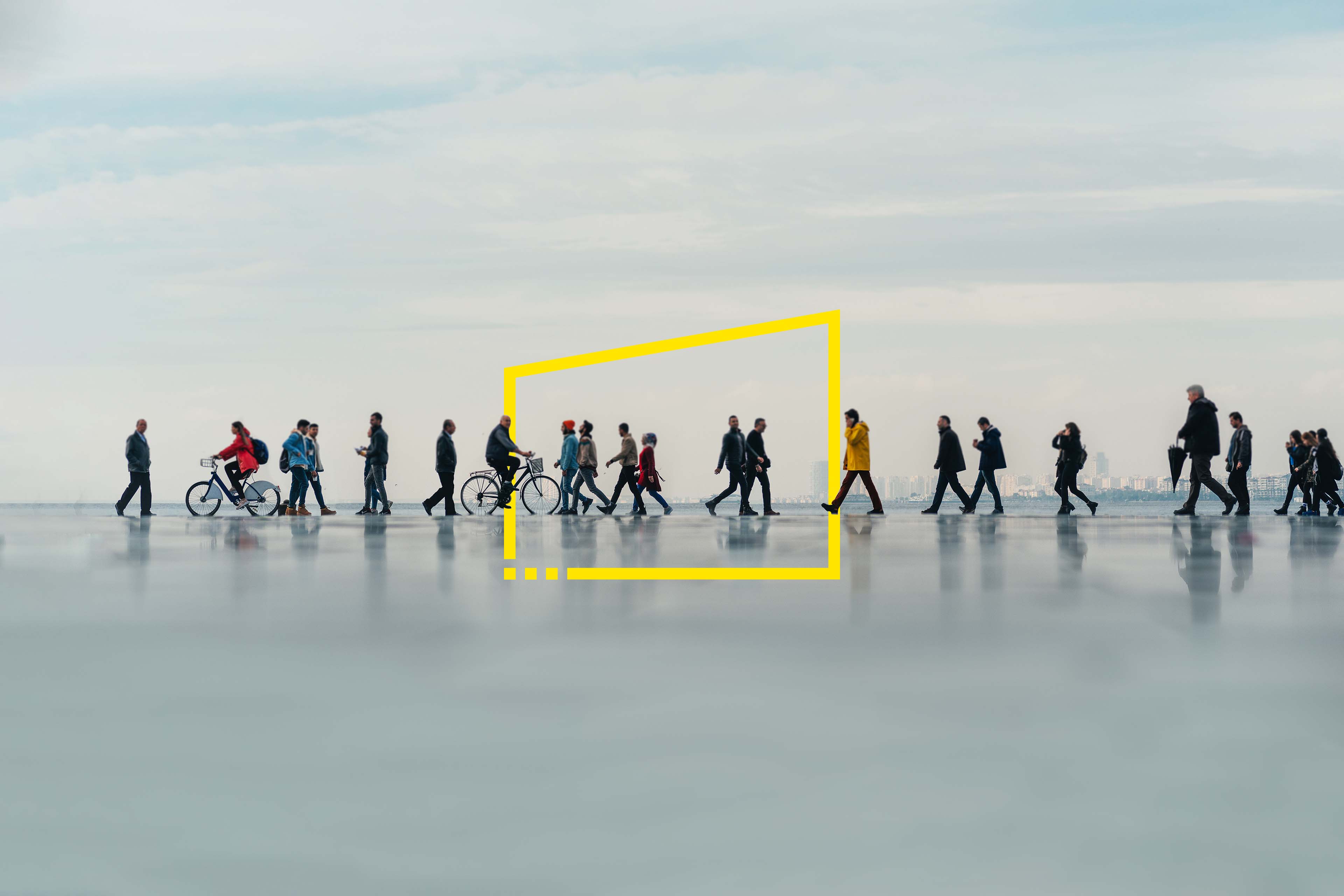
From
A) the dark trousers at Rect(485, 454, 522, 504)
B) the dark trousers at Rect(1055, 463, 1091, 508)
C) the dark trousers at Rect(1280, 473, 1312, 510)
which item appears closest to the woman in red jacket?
the dark trousers at Rect(485, 454, 522, 504)

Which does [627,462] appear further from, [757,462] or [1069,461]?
[1069,461]

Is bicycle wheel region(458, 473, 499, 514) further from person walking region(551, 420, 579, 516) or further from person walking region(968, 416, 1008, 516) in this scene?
person walking region(968, 416, 1008, 516)

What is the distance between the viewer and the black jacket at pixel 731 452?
2303cm

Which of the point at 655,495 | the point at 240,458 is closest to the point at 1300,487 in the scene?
the point at 655,495

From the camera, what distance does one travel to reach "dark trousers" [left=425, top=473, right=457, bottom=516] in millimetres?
23734

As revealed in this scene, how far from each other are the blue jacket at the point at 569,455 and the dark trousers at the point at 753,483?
10.1 feet

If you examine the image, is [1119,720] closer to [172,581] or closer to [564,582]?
[564,582]

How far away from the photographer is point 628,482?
79.2 feet

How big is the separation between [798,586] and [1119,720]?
16.5ft

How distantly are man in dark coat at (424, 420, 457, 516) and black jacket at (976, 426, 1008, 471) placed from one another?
9.48 m

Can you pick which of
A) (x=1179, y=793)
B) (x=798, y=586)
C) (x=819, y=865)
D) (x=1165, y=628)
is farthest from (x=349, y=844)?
(x=798, y=586)

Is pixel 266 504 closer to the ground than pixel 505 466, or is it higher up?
closer to the ground

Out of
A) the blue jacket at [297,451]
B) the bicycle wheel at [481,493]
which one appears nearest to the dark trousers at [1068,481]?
the bicycle wheel at [481,493]

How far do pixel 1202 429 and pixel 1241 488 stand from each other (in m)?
2.59
